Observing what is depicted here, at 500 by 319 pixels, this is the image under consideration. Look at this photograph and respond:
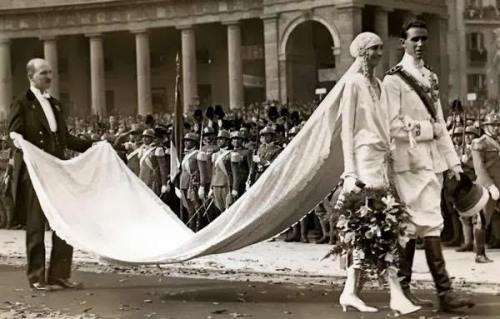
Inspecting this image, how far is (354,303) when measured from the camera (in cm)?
827

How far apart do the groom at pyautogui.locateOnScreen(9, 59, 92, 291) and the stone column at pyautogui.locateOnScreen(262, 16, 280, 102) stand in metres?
34.7

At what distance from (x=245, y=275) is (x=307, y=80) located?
36.7 metres

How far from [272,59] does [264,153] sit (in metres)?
30.5

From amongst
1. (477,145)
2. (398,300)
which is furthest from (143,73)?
(398,300)

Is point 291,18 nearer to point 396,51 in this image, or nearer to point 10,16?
point 396,51

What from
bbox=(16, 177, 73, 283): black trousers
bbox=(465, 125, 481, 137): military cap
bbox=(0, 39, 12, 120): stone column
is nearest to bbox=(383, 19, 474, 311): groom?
bbox=(16, 177, 73, 283): black trousers

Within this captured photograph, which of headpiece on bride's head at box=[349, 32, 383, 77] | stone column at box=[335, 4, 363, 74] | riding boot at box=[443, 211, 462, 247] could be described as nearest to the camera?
headpiece on bride's head at box=[349, 32, 383, 77]

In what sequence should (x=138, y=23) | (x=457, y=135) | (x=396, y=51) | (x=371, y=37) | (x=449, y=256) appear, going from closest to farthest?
(x=371, y=37)
(x=449, y=256)
(x=457, y=135)
(x=396, y=51)
(x=138, y=23)

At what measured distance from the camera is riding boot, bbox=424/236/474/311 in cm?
818

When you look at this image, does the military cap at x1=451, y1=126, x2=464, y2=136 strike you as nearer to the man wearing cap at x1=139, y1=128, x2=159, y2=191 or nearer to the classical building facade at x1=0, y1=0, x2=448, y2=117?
the man wearing cap at x1=139, y1=128, x2=159, y2=191

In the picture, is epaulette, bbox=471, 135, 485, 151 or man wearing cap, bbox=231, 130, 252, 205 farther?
man wearing cap, bbox=231, 130, 252, 205

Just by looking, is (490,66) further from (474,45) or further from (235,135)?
(235,135)

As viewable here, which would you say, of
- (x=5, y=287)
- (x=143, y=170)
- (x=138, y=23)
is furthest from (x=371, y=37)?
(x=138, y=23)

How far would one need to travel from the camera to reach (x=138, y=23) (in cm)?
5181
